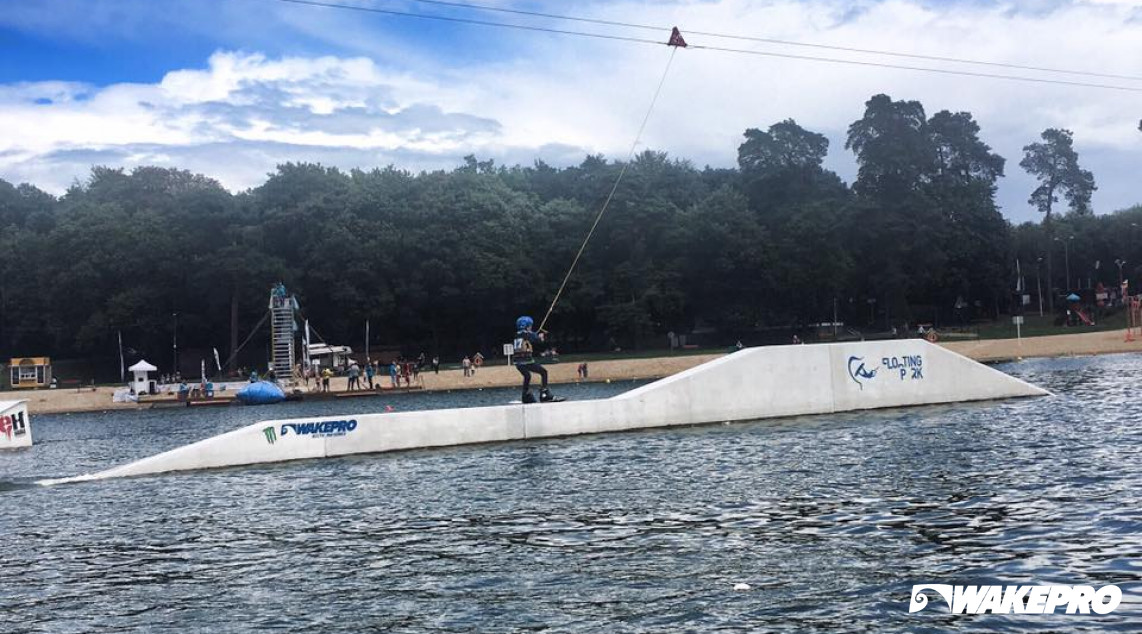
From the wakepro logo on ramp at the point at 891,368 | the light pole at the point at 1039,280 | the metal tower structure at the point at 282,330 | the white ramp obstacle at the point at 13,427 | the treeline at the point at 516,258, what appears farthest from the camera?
the light pole at the point at 1039,280

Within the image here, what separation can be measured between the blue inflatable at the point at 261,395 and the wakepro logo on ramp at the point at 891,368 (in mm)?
44035

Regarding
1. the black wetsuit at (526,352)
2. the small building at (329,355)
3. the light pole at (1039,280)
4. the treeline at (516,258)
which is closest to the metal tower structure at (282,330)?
the small building at (329,355)

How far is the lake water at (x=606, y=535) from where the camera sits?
1101cm

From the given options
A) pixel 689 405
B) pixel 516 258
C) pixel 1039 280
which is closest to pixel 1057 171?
pixel 1039 280

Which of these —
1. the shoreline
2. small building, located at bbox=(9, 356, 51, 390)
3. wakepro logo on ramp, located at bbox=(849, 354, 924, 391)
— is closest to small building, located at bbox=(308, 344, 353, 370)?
the shoreline

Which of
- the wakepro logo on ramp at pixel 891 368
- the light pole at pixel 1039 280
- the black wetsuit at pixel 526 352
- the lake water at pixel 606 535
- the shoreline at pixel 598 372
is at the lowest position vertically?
the lake water at pixel 606 535

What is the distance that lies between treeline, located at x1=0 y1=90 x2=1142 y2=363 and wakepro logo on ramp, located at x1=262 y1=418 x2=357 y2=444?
66.0m

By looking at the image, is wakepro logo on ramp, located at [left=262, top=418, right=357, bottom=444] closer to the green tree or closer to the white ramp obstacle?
the white ramp obstacle

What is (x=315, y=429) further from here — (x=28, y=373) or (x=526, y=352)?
(x=28, y=373)

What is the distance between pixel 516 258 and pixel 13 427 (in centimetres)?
5908

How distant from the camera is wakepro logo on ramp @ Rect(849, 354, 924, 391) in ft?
101

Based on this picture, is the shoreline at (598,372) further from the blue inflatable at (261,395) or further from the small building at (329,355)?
the small building at (329,355)

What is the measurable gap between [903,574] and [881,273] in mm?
89819

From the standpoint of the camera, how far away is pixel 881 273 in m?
97.3
